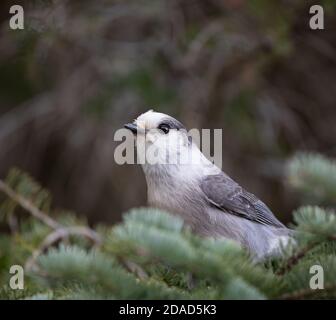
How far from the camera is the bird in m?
3.09

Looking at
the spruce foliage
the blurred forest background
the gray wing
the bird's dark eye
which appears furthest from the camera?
the blurred forest background

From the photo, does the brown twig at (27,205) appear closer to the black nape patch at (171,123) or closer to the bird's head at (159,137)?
the bird's head at (159,137)

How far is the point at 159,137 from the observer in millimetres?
3131

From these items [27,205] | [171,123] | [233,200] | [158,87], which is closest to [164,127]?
[171,123]

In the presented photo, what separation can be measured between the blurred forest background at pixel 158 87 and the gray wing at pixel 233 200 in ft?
4.63

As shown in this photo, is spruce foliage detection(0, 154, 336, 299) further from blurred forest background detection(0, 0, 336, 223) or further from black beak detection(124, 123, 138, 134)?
blurred forest background detection(0, 0, 336, 223)

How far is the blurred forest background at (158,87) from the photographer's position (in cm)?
470

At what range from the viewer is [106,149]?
5.45 metres

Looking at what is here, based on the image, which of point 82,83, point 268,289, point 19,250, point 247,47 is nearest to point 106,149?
point 82,83

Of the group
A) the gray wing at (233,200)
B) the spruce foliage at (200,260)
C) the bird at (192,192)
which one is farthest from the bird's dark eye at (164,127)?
the spruce foliage at (200,260)

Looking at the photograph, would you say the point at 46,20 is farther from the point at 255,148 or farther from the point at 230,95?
the point at 255,148

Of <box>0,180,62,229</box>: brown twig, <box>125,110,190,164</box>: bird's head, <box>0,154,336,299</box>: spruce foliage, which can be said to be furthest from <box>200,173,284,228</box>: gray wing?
<box>0,154,336,299</box>: spruce foliage

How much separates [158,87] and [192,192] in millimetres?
1836

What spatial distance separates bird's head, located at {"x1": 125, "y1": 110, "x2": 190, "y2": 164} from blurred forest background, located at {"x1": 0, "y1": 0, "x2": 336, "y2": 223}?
1322 mm
